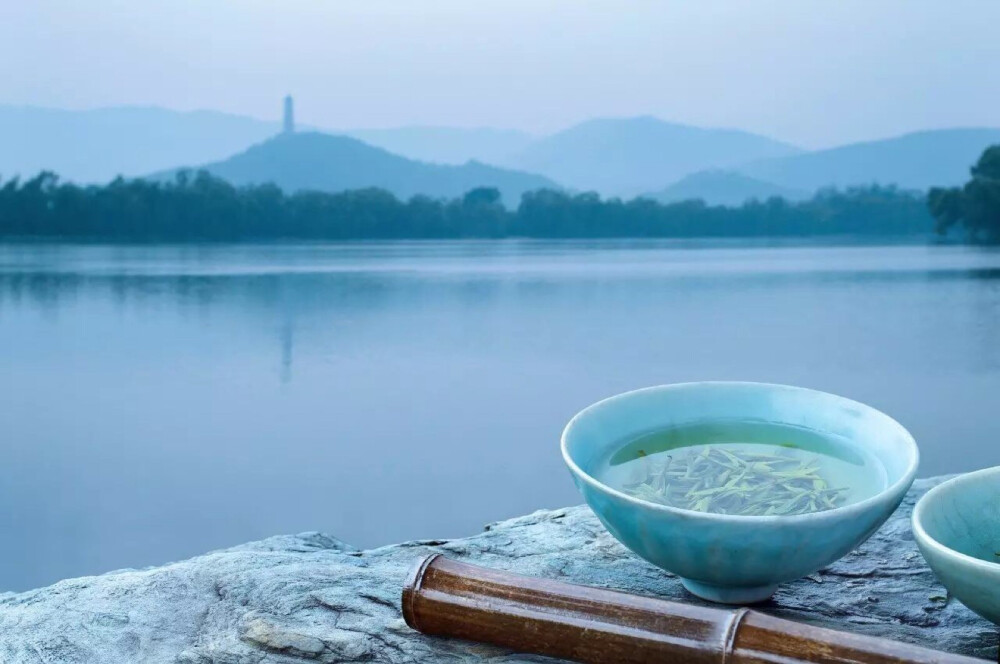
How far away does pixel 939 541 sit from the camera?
0.52 m

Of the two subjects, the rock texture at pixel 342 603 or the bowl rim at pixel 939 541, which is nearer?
the bowl rim at pixel 939 541

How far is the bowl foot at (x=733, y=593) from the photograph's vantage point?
54 centimetres

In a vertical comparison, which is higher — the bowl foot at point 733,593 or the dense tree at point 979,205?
the dense tree at point 979,205

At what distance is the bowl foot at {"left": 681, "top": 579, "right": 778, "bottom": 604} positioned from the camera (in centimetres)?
54

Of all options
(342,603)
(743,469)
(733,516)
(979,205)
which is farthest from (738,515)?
(979,205)

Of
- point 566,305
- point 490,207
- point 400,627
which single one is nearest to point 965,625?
point 400,627

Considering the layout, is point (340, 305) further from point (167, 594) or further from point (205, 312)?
point (167, 594)

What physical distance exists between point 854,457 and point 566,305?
232 centimetres

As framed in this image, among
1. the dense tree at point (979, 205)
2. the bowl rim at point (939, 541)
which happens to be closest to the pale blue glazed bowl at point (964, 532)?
the bowl rim at point (939, 541)

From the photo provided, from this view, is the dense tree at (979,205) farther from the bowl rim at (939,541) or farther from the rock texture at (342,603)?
the bowl rim at (939,541)

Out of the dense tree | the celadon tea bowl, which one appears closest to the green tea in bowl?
the celadon tea bowl

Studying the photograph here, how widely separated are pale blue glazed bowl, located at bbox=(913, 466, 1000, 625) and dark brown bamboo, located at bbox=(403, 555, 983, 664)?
0.16 ft

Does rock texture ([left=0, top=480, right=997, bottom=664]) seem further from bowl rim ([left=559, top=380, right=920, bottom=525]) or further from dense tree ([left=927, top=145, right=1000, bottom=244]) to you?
dense tree ([left=927, top=145, right=1000, bottom=244])

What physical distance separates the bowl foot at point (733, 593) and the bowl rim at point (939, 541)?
0.09 m
